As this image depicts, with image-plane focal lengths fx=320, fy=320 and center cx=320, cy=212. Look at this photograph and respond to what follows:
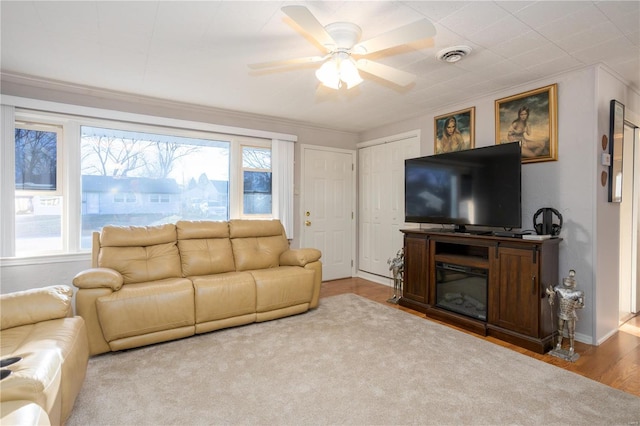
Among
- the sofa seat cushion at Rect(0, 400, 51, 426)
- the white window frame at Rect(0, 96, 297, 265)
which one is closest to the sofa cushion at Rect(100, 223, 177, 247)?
the white window frame at Rect(0, 96, 297, 265)

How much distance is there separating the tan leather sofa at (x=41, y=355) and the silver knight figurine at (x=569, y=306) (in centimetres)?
331

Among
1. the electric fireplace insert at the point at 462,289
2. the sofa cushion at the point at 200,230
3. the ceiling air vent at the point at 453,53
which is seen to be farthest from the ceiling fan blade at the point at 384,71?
the sofa cushion at the point at 200,230

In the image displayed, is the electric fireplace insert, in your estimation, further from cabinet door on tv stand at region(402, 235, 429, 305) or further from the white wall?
the white wall

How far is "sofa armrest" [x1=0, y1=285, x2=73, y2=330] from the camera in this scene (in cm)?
186

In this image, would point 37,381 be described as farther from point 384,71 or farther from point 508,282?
point 508,282

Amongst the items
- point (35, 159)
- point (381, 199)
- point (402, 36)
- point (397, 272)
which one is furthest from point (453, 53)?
point (35, 159)

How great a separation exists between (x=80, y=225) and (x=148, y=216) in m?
0.67

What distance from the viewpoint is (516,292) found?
9.25ft

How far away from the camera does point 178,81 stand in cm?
323

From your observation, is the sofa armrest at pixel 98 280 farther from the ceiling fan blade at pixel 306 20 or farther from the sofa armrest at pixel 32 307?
the ceiling fan blade at pixel 306 20

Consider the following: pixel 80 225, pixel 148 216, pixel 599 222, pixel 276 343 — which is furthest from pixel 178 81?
pixel 599 222

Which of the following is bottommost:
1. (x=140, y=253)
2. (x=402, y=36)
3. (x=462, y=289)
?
(x=462, y=289)

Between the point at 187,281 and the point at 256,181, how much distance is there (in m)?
2.00

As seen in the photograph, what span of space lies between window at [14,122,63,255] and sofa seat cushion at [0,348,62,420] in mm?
2356
